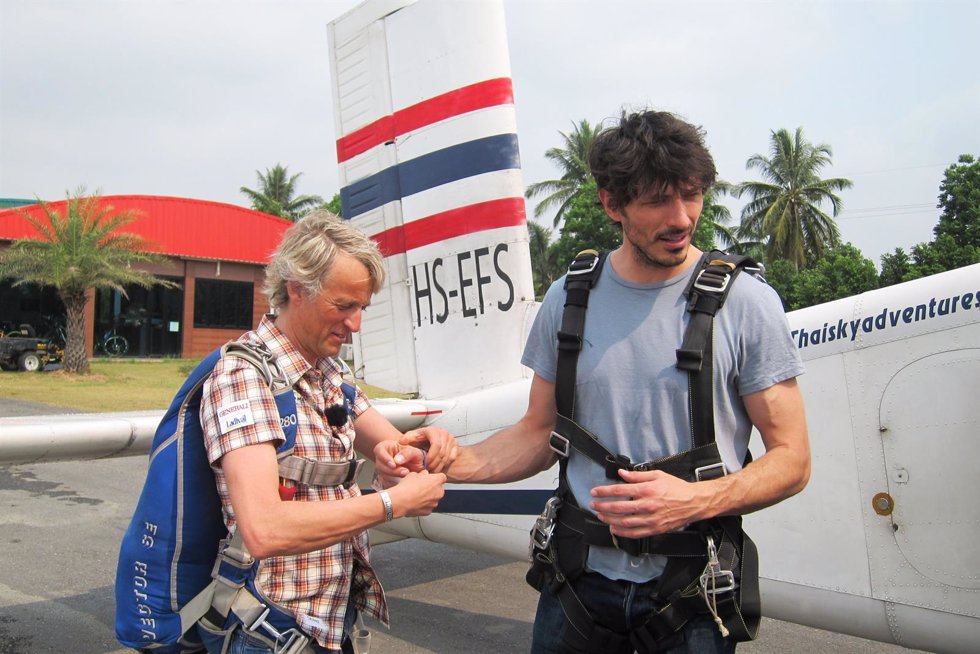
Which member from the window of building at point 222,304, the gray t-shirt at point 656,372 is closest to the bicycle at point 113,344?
the window of building at point 222,304

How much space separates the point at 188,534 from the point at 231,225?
26.7 meters

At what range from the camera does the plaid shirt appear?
159cm

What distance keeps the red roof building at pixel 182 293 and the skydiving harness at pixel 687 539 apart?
25.1 meters

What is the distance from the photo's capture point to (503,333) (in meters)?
4.61

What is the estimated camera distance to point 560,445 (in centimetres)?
178

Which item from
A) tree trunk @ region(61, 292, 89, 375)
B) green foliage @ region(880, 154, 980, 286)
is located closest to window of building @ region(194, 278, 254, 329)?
tree trunk @ region(61, 292, 89, 375)

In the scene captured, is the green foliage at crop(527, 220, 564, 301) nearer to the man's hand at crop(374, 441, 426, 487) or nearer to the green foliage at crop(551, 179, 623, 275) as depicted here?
the green foliage at crop(551, 179, 623, 275)

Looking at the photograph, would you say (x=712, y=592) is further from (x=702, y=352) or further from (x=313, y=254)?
(x=313, y=254)

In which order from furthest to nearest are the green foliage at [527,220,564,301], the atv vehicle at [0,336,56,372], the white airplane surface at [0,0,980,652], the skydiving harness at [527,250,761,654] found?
the green foliage at [527,220,564,301]
the atv vehicle at [0,336,56,372]
the white airplane surface at [0,0,980,652]
the skydiving harness at [527,250,761,654]

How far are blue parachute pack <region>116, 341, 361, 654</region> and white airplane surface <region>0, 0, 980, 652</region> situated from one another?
1851 mm

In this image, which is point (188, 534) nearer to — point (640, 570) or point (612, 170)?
point (640, 570)

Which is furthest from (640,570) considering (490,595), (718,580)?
(490,595)

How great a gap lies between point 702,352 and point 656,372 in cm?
11

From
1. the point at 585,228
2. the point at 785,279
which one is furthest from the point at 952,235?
the point at 585,228
